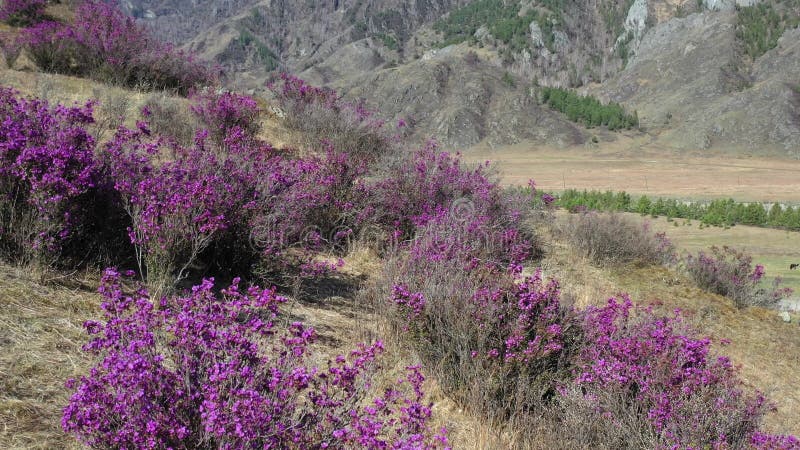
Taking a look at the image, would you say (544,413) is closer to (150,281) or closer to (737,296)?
(150,281)

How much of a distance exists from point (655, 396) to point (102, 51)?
13783 millimetres

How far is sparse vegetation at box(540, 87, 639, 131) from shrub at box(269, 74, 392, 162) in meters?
105

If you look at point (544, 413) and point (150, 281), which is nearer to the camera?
point (544, 413)

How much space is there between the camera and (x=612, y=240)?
1120 cm

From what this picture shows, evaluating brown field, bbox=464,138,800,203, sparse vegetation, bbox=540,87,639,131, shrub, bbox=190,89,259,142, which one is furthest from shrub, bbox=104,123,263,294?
sparse vegetation, bbox=540,87,639,131

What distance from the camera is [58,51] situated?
1280cm

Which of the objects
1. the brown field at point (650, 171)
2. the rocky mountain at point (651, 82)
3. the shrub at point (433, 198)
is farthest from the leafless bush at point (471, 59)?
the shrub at point (433, 198)

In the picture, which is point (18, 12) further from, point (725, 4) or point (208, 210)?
point (725, 4)

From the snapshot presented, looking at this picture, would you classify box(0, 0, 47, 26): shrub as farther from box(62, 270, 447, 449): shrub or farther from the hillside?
box(62, 270, 447, 449): shrub

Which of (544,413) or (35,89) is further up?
(35,89)

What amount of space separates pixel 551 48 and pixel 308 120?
180461 millimetres

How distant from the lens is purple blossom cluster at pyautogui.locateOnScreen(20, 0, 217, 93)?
12.7 m

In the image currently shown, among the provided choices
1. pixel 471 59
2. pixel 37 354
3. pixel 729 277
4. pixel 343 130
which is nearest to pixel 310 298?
pixel 37 354

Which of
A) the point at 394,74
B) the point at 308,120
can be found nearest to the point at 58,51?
the point at 308,120
